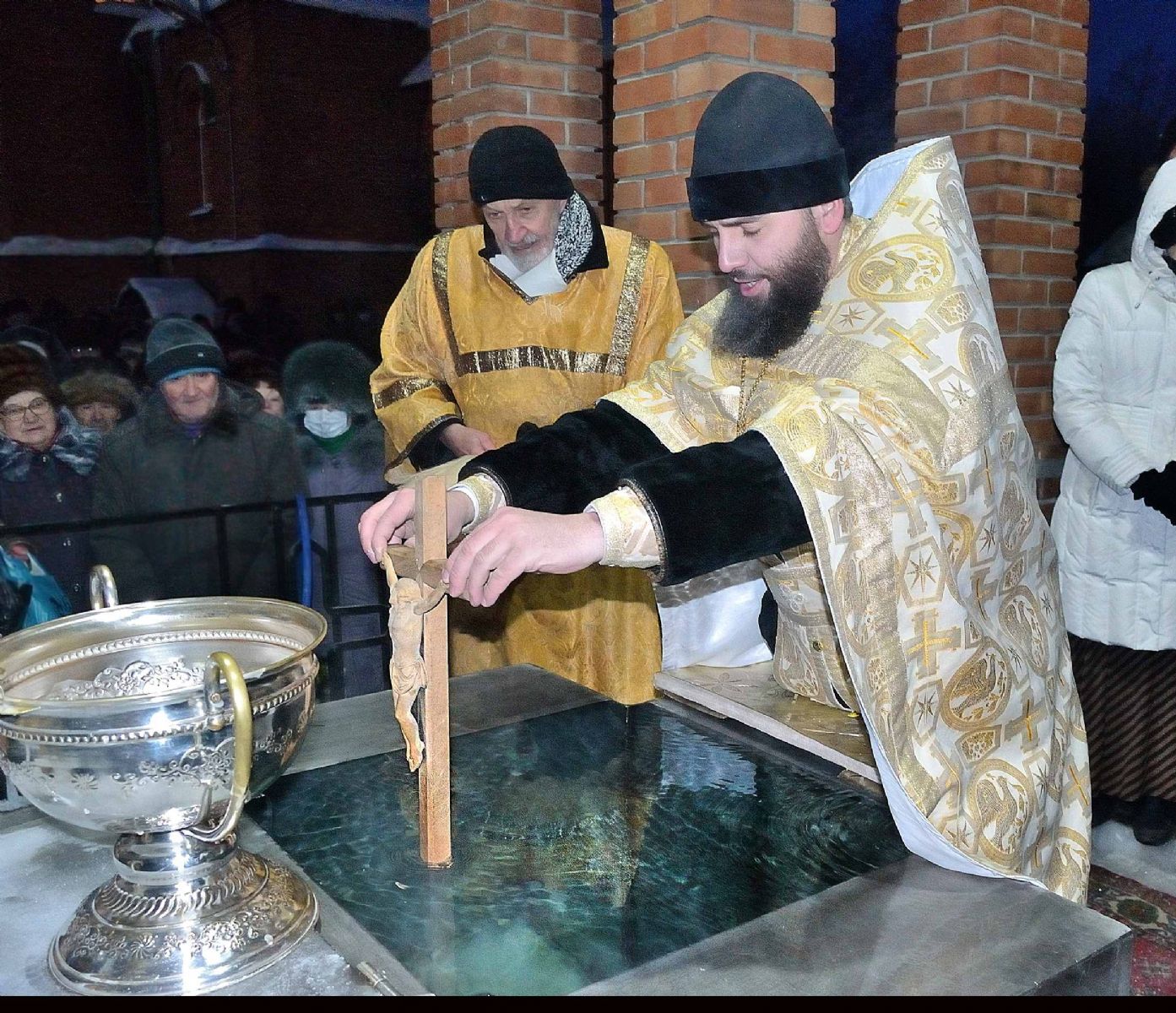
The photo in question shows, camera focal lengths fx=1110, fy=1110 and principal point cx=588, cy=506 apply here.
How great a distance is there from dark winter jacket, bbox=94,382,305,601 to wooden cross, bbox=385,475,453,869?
8.45 ft

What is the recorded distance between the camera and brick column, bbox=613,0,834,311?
325 cm

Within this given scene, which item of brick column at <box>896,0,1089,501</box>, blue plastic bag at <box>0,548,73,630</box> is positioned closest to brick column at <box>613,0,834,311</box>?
brick column at <box>896,0,1089,501</box>

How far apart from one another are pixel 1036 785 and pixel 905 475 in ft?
1.83

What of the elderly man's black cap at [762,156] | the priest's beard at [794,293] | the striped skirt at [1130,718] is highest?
the elderly man's black cap at [762,156]

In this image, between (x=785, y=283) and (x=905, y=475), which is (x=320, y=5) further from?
(x=905, y=475)

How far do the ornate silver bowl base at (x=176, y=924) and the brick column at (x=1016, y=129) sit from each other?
3.41m

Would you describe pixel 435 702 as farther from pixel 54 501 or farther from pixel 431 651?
pixel 54 501

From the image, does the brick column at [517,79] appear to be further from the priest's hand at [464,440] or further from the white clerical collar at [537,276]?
the priest's hand at [464,440]

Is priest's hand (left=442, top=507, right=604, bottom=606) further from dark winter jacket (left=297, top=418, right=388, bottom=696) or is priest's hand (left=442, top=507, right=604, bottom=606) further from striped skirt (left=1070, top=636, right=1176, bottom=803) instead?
dark winter jacket (left=297, top=418, right=388, bottom=696)

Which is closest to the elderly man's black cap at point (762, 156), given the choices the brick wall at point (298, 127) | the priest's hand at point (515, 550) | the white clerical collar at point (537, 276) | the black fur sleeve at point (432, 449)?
the priest's hand at point (515, 550)

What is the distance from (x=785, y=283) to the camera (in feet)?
6.54

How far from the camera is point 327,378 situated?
4488 millimetres

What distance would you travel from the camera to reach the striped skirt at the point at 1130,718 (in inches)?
138

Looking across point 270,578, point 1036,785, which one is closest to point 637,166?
point 270,578
